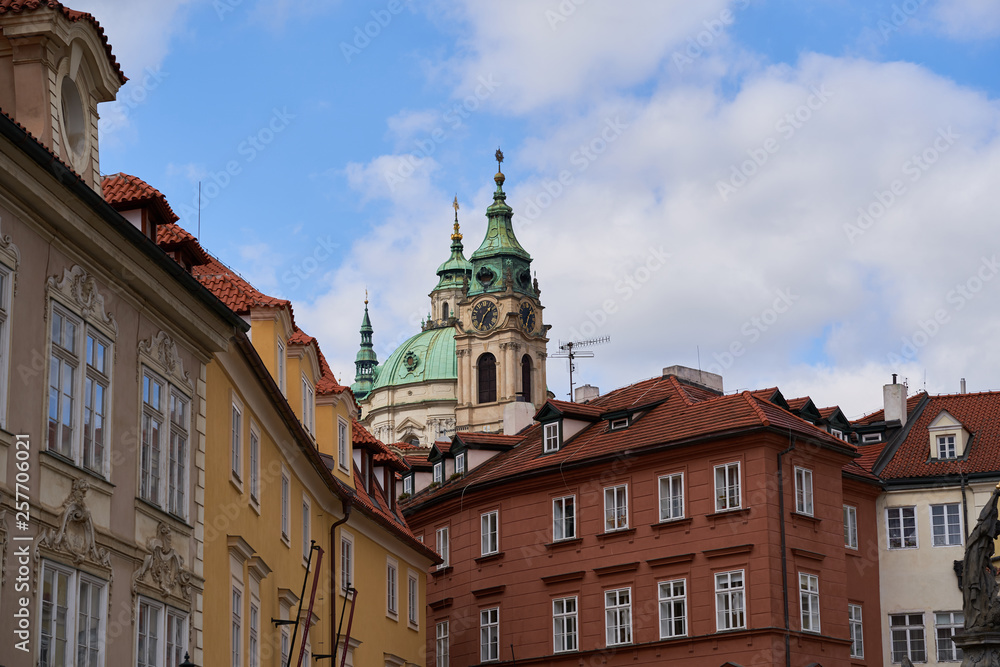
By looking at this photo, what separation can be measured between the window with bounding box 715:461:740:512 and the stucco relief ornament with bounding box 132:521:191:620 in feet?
83.5

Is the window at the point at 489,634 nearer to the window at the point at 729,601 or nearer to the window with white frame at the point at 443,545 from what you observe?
the window with white frame at the point at 443,545

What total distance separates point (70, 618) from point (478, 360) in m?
135

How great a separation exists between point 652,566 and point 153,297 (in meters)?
27.4

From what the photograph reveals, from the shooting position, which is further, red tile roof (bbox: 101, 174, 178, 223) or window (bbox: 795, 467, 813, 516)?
window (bbox: 795, 467, 813, 516)

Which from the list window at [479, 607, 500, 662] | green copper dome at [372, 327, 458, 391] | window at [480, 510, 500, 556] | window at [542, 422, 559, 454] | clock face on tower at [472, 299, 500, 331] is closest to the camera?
window at [479, 607, 500, 662]

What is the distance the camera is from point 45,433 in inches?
635

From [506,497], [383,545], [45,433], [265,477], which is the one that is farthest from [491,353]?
[45,433]

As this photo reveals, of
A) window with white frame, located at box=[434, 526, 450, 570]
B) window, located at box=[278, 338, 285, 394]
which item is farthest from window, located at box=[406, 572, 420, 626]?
window, located at box=[278, 338, 285, 394]

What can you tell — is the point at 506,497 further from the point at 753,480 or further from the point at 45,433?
the point at 45,433

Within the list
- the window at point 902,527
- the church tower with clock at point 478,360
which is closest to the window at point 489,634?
the window at point 902,527

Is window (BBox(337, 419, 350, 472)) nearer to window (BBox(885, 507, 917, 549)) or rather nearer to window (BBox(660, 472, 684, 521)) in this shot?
window (BBox(660, 472, 684, 521))

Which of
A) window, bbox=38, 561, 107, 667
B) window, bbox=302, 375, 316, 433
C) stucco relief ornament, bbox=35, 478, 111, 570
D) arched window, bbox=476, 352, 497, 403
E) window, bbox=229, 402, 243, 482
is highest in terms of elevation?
arched window, bbox=476, 352, 497, 403

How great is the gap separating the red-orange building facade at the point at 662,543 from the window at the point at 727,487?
0.17ft

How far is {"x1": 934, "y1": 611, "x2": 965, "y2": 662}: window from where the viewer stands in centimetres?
4878
